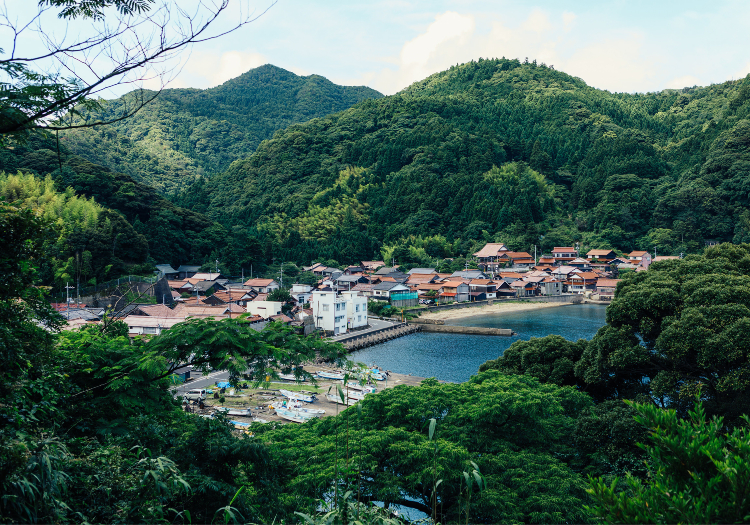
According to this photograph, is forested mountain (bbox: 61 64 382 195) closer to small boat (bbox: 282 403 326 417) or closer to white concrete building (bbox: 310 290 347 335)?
white concrete building (bbox: 310 290 347 335)

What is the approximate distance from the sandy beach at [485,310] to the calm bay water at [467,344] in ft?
2.48

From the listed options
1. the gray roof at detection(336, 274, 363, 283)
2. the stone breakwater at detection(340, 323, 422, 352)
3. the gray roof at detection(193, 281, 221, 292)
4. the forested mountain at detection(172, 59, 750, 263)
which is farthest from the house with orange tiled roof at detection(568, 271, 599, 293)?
the gray roof at detection(193, 281, 221, 292)

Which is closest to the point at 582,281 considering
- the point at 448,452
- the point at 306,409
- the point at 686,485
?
the point at 306,409

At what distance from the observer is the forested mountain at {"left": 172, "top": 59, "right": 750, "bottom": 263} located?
130 feet

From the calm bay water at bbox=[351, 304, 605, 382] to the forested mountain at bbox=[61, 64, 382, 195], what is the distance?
2417 centimetres

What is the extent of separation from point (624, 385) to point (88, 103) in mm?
8521

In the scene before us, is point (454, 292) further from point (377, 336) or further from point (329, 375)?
point (329, 375)

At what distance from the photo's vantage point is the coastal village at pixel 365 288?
21500 mm

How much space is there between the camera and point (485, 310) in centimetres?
2986

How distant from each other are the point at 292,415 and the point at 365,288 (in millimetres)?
18750

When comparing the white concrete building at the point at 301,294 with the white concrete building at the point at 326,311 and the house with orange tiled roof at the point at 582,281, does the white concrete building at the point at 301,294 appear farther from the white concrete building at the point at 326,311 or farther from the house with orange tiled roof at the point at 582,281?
the house with orange tiled roof at the point at 582,281

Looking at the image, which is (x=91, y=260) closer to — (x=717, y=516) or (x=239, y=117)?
(x=717, y=516)

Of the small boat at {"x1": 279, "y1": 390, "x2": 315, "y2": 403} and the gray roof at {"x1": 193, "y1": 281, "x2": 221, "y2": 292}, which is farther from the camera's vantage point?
the gray roof at {"x1": 193, "y1": 281, "x2": 221, "y2": 292}

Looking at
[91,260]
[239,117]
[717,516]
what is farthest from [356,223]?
[239,117]
